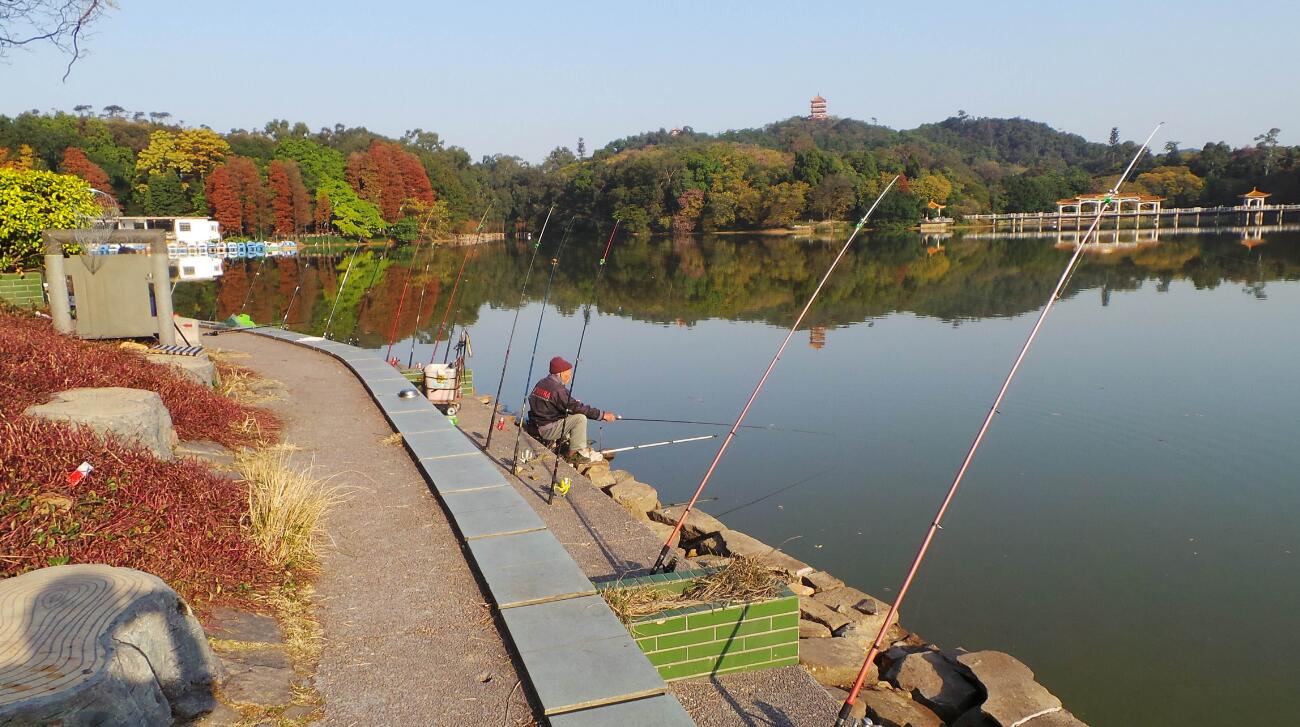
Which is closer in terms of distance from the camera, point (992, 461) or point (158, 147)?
point (992, 461)

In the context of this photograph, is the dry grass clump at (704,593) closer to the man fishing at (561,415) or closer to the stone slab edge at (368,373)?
the stone slab edge at (368,373)

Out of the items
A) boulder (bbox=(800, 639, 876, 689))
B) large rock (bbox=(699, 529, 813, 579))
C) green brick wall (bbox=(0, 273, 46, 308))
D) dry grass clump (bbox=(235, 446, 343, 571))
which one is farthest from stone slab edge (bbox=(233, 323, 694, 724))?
green brick wall (bbox=(0, 273, 46, 308))

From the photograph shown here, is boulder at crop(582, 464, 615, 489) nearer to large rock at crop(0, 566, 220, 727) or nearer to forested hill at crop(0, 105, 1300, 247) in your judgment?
large rock at crop(0, 566, 220, 727)

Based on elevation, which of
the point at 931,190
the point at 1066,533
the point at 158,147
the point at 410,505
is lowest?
the point at 1066,533

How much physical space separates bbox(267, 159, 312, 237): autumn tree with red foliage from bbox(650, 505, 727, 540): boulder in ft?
218

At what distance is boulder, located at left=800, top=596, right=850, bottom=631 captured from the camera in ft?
22.0

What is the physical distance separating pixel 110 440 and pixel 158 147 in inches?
3147

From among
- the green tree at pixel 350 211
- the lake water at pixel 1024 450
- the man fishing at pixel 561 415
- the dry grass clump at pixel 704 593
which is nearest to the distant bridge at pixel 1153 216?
the green tree at pixel 350 211

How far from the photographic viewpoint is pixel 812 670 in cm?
584

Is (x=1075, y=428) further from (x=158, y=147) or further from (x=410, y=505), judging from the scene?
(x=158, y=147)

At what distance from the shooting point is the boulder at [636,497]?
8.79m

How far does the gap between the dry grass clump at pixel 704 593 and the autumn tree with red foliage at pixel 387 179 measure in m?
64.8

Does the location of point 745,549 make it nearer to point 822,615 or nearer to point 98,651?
point 822,615

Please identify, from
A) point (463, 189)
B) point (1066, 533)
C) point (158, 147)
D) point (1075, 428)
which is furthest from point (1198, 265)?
point (158, 147)
